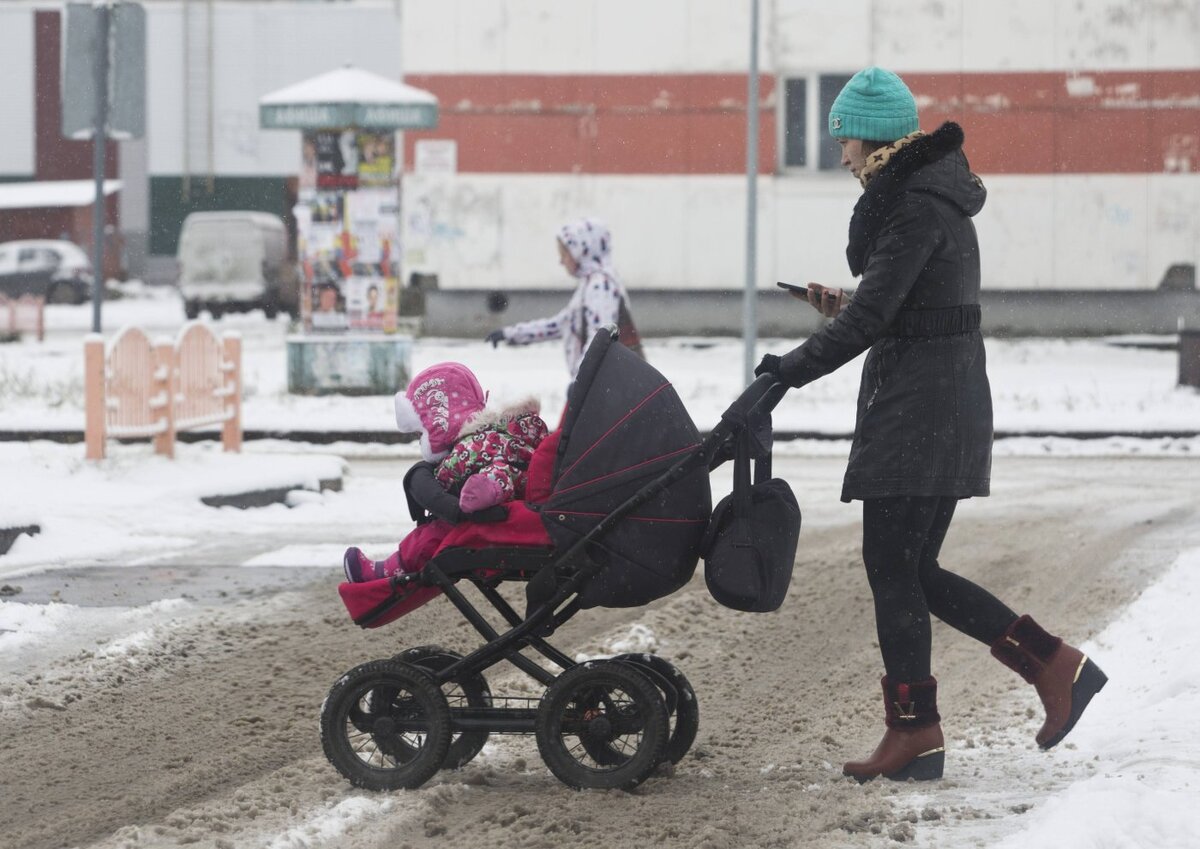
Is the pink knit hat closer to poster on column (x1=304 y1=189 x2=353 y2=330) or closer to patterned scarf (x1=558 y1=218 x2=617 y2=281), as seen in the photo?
patterned scarf (x1=558 y1=218 x2=617 y2=281)

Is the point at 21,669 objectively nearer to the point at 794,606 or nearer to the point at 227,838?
the point at 227,838

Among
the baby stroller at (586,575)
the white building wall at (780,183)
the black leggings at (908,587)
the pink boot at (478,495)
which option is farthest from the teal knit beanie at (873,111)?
the white building wall at (780,183)

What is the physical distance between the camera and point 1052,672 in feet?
16.4

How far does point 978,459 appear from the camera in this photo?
484 centimetres

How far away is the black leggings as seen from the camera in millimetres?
4867

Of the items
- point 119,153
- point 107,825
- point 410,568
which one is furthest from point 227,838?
point 119,153

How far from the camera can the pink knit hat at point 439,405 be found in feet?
16.6

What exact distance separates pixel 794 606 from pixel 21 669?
10.7ft

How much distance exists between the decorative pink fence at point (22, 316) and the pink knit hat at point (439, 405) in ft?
86.4

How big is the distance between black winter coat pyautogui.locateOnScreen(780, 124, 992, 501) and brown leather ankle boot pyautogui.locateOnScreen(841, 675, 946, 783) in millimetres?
563

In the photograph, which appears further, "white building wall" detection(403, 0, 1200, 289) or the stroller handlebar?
"white building wall" detection(403, 0, 1200, 289)

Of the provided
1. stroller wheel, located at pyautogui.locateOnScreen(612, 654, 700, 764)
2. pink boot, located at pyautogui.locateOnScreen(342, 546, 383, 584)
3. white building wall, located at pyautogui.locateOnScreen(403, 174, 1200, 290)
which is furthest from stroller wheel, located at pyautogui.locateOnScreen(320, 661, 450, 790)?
white building wall, located at pyautogui.locateOnScreen(403, 174, 1200, 290)

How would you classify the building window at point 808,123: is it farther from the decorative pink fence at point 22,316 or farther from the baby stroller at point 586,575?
the baby stroller at point 586,575

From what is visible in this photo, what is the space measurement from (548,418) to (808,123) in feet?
40.5
